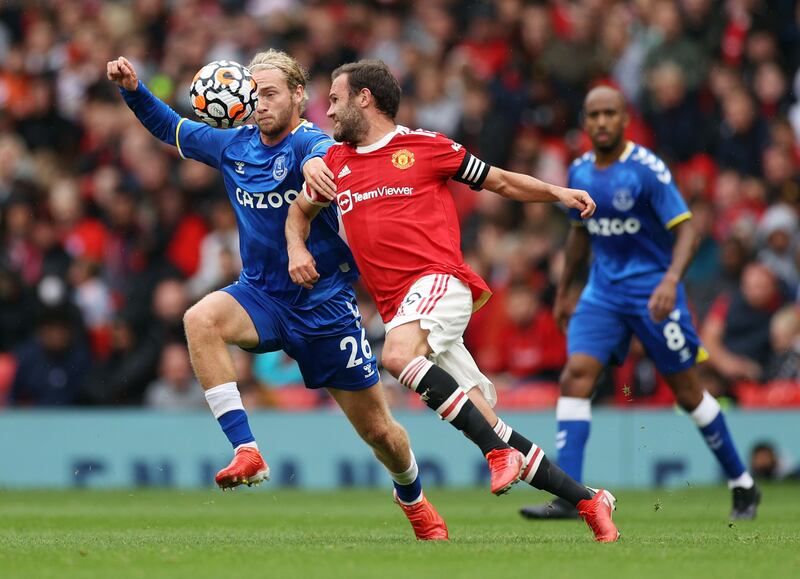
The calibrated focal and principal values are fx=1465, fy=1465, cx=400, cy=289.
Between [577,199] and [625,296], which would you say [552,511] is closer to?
[625,296]

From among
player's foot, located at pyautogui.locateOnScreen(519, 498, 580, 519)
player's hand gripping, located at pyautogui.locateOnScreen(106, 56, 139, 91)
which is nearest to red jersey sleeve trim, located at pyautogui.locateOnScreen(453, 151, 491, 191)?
player's hand gripping, located at pyautogui.locateOnScreen(106, 56, 139, 91)

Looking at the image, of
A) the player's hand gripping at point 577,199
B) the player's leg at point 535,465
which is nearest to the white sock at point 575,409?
the player's leg at point 535,465

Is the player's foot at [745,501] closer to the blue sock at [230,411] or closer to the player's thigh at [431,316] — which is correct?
the player's thigh at [431,316]

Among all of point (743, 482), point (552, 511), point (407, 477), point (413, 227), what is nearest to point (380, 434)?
point (407, 477)

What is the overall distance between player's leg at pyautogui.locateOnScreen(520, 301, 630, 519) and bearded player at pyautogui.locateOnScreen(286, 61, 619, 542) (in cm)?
261

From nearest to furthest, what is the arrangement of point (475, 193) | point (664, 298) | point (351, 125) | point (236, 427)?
point (351, 125)
point (236, 427)
point (664, 298)
point (475, 193)

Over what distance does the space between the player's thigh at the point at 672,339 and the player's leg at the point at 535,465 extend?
284 centimetres

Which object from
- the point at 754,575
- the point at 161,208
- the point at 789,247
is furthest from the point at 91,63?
the point at 754,575

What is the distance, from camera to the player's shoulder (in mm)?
10367

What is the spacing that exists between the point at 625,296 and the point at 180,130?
3546mm

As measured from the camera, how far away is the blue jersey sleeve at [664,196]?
10.3m

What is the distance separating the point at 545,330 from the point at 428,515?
242 inches

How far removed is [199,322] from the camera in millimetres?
8117

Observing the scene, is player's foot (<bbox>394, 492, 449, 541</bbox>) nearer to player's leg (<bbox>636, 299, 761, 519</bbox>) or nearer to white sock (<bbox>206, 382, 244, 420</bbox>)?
white sock (<bbox>206, 382, 244, 420</bbox>)
